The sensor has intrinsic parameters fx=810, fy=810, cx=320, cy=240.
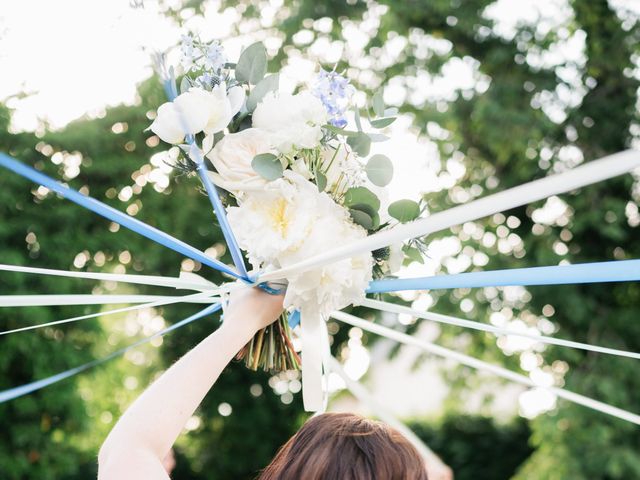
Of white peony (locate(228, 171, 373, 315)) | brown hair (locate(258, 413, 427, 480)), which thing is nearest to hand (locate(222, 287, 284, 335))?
white peony (locate(228, 171, 373, 315))

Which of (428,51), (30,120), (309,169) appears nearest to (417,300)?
(428,51)

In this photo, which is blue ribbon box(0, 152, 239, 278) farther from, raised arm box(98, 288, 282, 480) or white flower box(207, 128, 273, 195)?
raised arm box(98, 288, 282, 480)

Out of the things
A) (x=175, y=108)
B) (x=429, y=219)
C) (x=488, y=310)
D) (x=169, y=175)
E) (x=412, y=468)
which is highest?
(x=169, y=175)

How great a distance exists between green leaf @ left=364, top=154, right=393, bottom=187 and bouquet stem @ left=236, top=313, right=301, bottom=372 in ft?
1.37

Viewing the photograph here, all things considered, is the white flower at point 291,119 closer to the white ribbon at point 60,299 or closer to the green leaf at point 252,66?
the green leaf at point 252,66

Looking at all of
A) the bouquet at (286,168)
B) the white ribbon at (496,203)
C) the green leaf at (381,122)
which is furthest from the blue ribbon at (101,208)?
the green leaf at (381,122)

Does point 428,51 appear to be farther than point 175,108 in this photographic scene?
Yes

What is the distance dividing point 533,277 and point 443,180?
692 centimetres

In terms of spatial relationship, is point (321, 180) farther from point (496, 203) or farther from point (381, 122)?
point (496, 203)

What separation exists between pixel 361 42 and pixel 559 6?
2.04 metres

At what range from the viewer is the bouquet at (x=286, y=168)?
5.67ft

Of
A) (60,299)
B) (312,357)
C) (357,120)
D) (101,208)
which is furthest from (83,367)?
(357,120)

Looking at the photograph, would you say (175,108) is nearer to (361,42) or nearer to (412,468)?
(412,468)

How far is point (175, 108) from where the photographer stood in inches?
67.3
